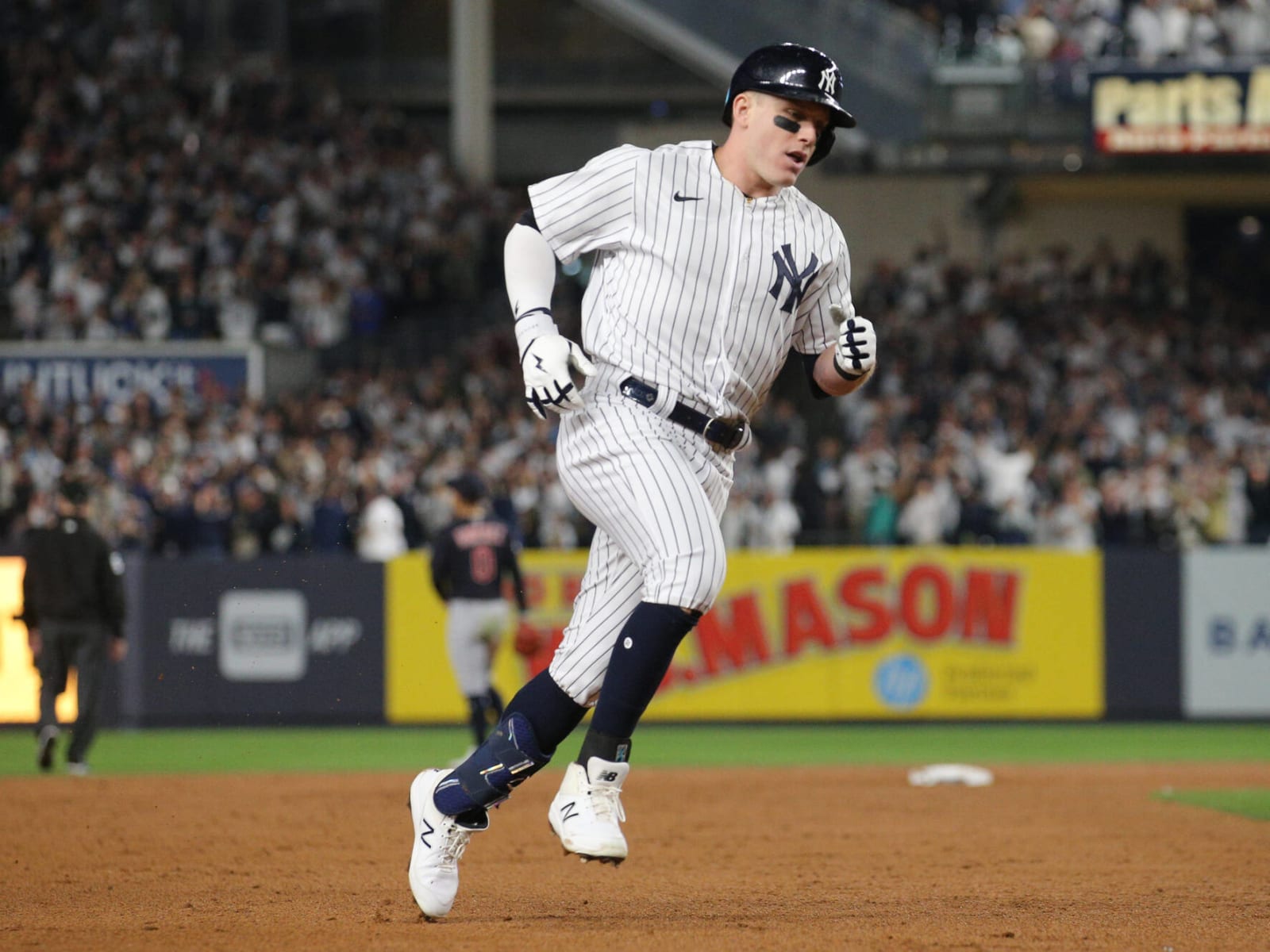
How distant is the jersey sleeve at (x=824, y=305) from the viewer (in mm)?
5590

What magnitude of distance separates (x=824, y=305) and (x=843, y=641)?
11.9m

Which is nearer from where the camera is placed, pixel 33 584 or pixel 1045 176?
pixel 33 584

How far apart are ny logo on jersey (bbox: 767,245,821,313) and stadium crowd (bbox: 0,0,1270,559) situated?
12806mm

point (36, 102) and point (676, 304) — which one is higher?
point (36, 102)

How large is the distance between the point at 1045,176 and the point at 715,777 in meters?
15.3

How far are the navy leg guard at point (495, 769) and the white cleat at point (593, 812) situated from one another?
16 cm

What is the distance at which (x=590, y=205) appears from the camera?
536cm

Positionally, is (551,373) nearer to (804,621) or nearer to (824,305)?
(824,305)

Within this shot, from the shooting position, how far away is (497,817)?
9.92m

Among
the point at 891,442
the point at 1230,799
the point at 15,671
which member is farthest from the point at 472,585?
the point at 891,442

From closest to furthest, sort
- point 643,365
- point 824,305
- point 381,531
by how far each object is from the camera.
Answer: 1. point 643,365
2. point 824,305
3. point 381,531

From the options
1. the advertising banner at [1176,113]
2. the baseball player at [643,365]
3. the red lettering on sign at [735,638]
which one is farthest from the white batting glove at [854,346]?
the advertising banner at [1176,113]

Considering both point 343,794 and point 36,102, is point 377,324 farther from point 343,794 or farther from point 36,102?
point 343,794

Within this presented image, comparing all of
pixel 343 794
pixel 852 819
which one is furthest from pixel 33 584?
pixel 852 819
